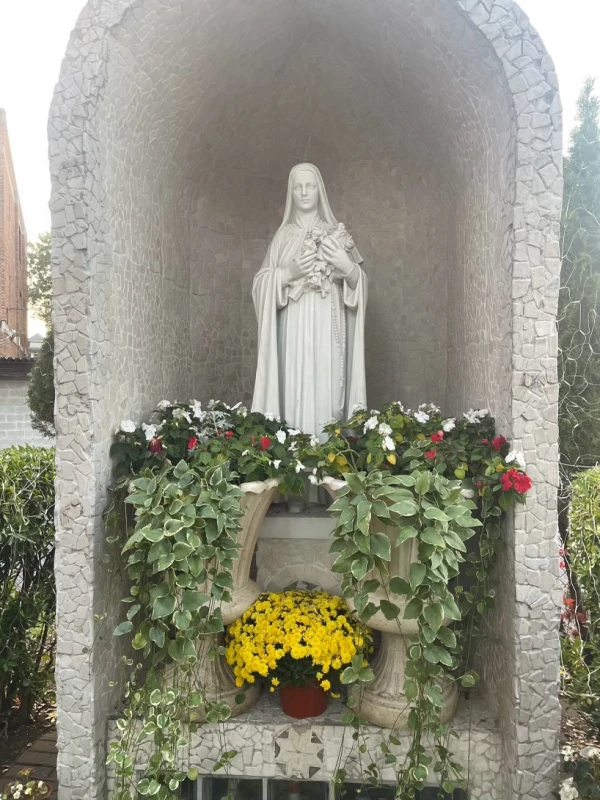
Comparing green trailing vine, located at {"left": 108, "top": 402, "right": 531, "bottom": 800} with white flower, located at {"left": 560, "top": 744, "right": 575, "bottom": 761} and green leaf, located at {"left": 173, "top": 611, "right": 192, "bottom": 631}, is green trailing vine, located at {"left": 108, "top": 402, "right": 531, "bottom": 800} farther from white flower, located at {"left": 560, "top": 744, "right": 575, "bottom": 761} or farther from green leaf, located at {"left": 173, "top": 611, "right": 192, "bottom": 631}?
white flower, located at {"left": 560, "top": 744, "right": 575, "bottom": 761}

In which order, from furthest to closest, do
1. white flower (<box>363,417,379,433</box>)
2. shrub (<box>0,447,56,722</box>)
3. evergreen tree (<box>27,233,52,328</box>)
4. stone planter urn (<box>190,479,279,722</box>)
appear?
1. evergreen tree (<box>27,233,52,328</box>)
2. shrub (<box>0,447,56,722</box>)
3. white flower (<box>363,417,379,433</box>)
4. stone planter urn (<box>190,479,279,722</box>)

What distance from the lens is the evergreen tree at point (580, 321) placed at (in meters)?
5.21

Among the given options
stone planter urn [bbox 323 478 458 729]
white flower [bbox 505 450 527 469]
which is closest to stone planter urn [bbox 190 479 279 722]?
stone planter urn [bbox 323 478 458 729]

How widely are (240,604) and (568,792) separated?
4.87ft

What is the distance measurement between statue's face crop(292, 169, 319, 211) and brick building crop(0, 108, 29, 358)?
1070 centimetres

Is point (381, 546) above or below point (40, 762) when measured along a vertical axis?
above

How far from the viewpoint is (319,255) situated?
3262 millimetres

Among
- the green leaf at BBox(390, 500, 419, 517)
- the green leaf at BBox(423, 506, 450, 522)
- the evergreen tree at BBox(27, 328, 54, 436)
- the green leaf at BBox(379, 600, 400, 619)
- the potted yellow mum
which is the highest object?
the evergreen tree at BBox(27, 328, 54, 436)

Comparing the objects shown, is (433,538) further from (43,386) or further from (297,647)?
(43,386)

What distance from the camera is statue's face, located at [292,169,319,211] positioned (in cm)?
339

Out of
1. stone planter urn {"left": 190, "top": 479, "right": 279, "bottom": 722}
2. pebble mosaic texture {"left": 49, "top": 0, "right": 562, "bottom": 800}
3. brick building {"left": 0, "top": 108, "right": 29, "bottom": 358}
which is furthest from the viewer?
brick building {"left": 0, "top": 108, "right": 29, "bottom": 358}

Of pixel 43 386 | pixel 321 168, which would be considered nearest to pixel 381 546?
pixel 321 168

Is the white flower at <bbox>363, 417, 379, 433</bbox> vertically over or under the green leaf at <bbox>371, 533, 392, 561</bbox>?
over

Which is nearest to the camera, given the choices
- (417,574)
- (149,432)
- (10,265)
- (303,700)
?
(417,574)
